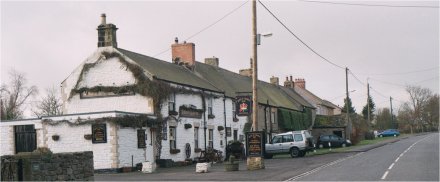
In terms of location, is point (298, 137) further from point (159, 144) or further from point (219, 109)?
point (159, 144)

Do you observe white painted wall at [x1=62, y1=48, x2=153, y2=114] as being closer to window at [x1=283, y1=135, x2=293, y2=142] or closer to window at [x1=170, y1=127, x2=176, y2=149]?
window at [x1=170, y1=127, x2=176, y2=149]

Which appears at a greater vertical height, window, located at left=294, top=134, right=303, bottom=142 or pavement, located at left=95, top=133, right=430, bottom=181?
window, located at left=294, top=134, right=303, bottom=142

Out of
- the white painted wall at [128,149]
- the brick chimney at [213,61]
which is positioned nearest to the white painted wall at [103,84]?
the white painted wall at [128,149]

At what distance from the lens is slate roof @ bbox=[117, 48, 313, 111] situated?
34.9 m

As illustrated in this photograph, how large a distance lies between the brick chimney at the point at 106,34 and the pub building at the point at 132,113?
6cm

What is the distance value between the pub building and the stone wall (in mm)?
10410

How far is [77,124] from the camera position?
2938 centimetres

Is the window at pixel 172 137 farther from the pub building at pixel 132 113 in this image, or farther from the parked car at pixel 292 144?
the parked car at pixel 292 144

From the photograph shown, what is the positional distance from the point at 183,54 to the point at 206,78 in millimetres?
2693

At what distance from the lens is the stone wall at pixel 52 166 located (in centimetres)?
1524

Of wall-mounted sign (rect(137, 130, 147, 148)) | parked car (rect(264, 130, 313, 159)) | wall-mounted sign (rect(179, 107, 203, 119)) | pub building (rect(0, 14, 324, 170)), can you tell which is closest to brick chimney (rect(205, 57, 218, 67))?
pub building (rect(0, 14, 324, 170))

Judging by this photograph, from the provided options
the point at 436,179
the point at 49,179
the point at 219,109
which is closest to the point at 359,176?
the point at 436,179

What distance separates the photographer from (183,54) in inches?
1684

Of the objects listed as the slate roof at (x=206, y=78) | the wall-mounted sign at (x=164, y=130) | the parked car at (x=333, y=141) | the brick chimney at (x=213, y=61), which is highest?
the brick chimney at (x=213, y=61)
